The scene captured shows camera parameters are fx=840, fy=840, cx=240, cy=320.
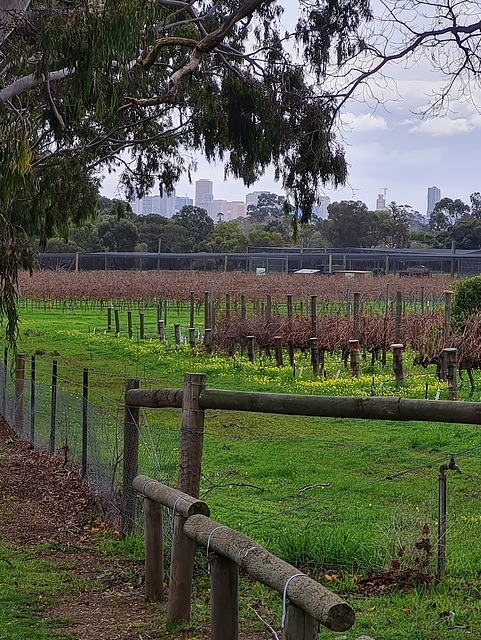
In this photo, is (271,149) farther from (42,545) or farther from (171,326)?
(171,326)

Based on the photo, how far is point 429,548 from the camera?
15.3 feet

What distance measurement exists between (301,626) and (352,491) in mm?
3883

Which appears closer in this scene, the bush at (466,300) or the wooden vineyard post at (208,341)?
the bush at (466,300)

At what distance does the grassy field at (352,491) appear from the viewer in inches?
178

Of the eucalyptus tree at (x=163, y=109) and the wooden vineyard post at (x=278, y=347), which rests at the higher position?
the eucalyptus tree at (x=163, y=109)

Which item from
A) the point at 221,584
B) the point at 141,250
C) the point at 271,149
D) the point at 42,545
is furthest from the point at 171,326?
the point at 141,250

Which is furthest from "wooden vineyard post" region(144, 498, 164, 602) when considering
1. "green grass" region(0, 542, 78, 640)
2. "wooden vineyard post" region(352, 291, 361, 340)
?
"wooden vineyard post" region(352, 291, 361, 340)

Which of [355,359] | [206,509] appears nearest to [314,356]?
[355,359]

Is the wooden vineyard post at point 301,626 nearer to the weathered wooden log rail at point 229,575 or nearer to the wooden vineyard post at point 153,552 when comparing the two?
the weathered wooden log rail at point 229,575

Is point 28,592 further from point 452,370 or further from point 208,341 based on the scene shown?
point 208,341

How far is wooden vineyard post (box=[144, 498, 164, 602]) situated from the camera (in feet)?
14.5

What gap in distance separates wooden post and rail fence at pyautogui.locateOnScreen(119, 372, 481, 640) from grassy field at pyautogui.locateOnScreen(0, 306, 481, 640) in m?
0.46

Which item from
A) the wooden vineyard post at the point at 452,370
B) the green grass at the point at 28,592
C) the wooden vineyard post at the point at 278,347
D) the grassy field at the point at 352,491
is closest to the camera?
the green grass at the point at 28,592

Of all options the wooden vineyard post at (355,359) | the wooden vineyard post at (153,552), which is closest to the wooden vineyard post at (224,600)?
the wooden vineyard post at (153,552)
